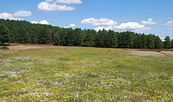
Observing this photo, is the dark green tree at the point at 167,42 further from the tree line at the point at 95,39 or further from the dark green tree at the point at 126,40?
the dark green tree at the point at 126,40

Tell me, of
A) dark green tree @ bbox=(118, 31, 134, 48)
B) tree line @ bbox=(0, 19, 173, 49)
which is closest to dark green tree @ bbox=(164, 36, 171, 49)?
tree line @ bbox=(0, 19, 173, 49)

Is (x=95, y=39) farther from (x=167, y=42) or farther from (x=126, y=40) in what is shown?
(x=167, y=42)

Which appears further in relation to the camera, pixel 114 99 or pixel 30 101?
pixel 114 99

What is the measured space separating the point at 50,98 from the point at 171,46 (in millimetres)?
148402

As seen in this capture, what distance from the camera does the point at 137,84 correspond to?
50.8ft

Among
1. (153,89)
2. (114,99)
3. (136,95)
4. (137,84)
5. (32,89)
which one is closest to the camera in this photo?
(114,99)

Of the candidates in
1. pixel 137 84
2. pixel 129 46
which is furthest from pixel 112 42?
pixel 137 84

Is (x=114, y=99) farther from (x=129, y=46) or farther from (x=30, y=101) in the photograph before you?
(x=129, y=46)

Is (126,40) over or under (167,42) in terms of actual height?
over

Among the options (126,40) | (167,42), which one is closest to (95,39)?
(126,40)

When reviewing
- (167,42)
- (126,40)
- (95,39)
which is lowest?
(167,42)

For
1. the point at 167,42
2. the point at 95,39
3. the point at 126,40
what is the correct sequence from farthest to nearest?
the point at 167,42 → the point at 95,39 → the point at 126,40

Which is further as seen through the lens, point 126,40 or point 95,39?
point 95,39

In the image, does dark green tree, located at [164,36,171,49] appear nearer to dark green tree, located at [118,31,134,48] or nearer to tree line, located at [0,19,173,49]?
tree line, located at [0,19,173,49]
